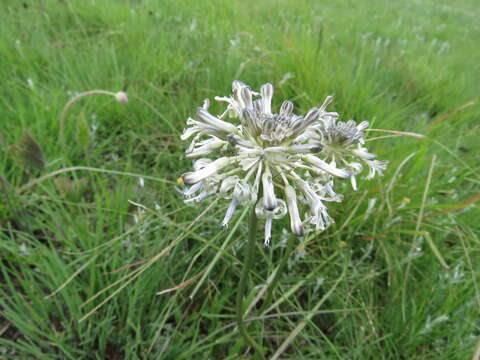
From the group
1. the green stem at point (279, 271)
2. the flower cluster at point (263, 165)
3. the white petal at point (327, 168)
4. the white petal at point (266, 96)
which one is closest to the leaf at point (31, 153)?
the flower cluster at point (263, 165)

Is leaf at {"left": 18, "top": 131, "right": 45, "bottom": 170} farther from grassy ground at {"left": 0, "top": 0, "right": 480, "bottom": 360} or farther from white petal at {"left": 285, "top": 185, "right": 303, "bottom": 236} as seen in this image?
white petal at {"left": 285, "top": 185, "right": 303, "bottom": 236}

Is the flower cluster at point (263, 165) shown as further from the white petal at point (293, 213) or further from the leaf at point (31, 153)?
the leaf at point (31, 153)

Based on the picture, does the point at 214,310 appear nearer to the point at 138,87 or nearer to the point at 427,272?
the point at 427,272

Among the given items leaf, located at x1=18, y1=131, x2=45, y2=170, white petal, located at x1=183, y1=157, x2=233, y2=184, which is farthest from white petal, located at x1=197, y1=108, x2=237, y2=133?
leaf, located at x1=18, y1=131, x2=45, y2=170

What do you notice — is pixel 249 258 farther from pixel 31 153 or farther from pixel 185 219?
pixel 31 153

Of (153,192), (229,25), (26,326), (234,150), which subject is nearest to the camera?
(234,150)

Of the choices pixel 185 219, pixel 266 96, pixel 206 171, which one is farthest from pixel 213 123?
pixel 185 219

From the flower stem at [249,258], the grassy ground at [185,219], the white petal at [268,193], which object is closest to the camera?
the white petal at [268,193]

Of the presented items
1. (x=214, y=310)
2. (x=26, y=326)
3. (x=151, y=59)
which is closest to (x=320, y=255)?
(x=214, y=310)

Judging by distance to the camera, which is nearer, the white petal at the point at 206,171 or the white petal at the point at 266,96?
the white petal at the point at 206,171
